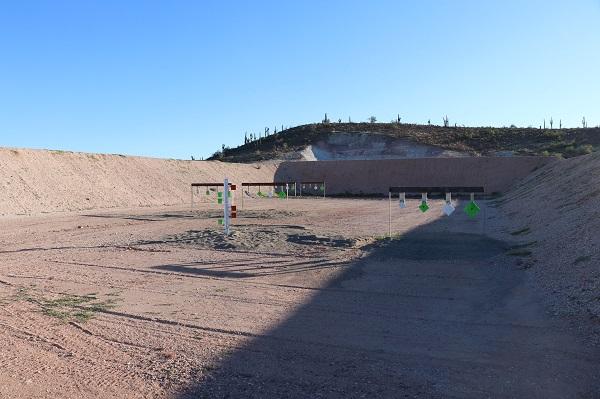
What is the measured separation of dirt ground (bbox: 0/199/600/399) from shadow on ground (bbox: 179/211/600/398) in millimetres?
23

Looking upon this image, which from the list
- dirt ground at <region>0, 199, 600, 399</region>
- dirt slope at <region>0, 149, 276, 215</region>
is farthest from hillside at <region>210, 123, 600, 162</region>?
dirt ground at <region>0, 199, 600, 399</region>

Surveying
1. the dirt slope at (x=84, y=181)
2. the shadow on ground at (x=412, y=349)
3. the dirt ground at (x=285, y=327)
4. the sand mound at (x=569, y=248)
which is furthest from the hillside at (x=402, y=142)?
the shadow on ground at (x=412, y=349)

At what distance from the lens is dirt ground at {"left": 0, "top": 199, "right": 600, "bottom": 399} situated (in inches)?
196

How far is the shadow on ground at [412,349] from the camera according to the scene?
4852 mm

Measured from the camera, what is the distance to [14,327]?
6.78 metres

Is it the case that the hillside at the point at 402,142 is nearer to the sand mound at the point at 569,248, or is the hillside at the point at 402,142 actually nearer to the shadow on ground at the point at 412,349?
the sand mound at the point at 569,248

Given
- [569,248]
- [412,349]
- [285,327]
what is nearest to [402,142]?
[569,248]

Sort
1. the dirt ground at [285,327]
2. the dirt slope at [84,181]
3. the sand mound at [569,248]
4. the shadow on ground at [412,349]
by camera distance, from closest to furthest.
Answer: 1. the shadow on ground at [412,349]
2. the dirt ground at [285,327]
3. the sand mound at [569,248]
4. the dirt slope at [84,181]

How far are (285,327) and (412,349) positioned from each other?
1658 mm

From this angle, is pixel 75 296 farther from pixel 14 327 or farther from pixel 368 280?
pixel 368 280

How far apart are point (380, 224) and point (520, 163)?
120 feet

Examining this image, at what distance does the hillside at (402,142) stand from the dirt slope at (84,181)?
1163 inches

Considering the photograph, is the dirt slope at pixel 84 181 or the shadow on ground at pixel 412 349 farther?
the dirt slope at pixel 84 181

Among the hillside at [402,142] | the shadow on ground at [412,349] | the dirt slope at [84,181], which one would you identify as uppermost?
the hillside at [402,142]
